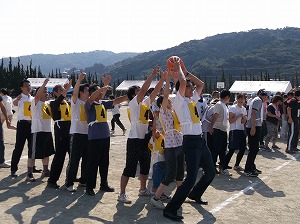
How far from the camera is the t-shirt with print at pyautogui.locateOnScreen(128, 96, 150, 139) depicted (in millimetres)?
6648

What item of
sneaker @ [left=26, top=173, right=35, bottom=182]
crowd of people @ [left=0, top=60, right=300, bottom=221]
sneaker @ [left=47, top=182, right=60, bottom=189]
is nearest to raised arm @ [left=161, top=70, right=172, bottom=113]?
crowd of people @ [left=0, top=60, right=300, bottom=221]

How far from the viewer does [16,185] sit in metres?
7.62

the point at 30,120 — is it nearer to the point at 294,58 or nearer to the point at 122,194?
the point at 122,194

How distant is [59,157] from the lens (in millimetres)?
7578

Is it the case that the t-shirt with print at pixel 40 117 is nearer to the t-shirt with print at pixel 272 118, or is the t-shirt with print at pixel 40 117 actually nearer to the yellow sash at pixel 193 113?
the yellow sash at pixel 193 113

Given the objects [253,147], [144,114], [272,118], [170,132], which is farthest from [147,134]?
[272,118]

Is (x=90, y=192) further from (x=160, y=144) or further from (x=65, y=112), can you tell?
(x=65, y=112)

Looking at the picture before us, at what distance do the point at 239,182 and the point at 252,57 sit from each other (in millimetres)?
172397

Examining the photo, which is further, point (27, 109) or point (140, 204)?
point (27, 109)

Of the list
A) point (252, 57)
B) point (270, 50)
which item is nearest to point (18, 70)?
point (252, 57)

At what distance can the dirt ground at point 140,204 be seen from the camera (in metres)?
5.80

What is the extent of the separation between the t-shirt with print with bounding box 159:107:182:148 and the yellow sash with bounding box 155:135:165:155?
45cm

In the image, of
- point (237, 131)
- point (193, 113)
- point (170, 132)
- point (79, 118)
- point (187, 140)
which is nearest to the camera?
point (187, 140)

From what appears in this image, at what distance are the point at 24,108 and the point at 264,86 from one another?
111ft
